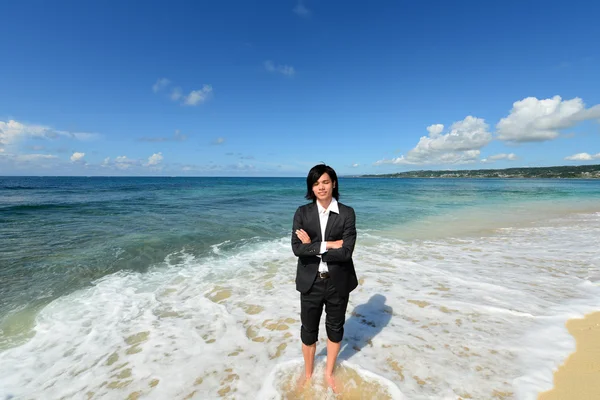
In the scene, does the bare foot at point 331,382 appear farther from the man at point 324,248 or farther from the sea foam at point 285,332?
the man at point 324,248

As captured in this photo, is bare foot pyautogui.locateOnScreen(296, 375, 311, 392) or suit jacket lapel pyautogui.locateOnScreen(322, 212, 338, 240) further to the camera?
bare foot pyautogui.locateOnScreen(296, 375, 311, 392)

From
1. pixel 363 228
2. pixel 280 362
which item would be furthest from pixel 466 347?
pixel 363 228

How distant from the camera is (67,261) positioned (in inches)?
340

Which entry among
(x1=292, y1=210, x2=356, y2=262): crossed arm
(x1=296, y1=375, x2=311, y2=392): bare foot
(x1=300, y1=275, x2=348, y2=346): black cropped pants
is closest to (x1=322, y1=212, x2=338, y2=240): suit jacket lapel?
(x1=292, y1=210, x2=356, y2=262): crossed arm

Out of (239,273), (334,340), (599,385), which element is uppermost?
(334,340)

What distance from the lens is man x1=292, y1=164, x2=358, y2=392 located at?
9.36 feet

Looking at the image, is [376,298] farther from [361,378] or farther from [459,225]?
[459,225]

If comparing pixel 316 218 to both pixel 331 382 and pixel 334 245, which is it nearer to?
pixel 334 245

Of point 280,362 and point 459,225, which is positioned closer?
point 280,362

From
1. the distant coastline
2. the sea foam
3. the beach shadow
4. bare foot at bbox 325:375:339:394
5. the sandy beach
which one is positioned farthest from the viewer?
the distant coastline

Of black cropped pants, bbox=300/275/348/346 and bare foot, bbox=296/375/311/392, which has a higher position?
black cropped pants, bbox=300/275/348/346

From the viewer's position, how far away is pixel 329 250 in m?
2.82

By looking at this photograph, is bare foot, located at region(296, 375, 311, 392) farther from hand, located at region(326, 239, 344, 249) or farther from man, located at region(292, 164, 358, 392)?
hand, located at region(326, 239, 344, 249)

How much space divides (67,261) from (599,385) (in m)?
12.6
